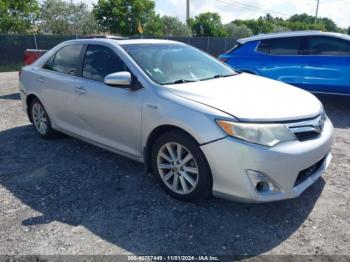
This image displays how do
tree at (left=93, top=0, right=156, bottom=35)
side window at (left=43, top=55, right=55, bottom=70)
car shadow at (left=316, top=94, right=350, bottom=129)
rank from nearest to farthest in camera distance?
side window at (left=43, top=55, right=55, bottom=70)
car shadow at (left=316, top=94, right=350, bottom=129)
tree at (left=93, top=0, right=156, bottom=35)

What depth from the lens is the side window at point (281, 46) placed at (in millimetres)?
7395

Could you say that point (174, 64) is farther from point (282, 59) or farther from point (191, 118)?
point (282, 59)

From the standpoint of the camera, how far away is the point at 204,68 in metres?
4.38

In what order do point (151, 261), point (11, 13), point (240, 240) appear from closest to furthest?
point (151, 261)
point (240, 240)
point (11, 13)

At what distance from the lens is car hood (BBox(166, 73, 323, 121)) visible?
3141mm

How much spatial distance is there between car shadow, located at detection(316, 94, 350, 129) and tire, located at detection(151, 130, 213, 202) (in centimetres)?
383

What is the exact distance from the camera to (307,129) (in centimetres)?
324

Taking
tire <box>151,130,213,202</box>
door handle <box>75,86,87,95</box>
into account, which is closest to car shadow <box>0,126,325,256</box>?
tire <box>151,130,213,202</box>

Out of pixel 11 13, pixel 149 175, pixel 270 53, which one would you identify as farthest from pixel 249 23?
pixel 149 175

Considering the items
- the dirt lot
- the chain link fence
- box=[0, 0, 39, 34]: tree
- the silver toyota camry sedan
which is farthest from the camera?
box=[0, 0, 39, 34]: tree

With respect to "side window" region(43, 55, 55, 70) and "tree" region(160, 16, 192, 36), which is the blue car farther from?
"tree" region(160, 16, 192, 36)

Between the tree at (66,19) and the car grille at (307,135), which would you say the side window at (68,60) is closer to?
the car grille at (307,135)

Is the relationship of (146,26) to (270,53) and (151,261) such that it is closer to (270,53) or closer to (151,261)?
(270,53)

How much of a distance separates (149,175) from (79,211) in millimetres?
1001
